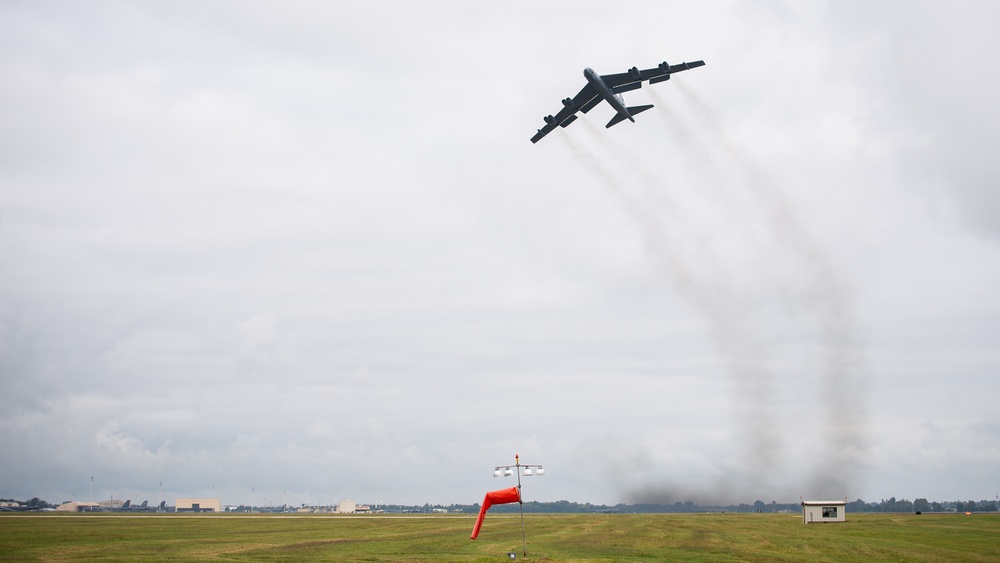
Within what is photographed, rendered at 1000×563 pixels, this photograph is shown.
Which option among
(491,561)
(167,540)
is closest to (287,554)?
(491,561)

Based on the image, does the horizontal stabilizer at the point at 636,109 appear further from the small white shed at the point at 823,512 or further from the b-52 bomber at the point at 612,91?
the small white shed at the point at 823,512

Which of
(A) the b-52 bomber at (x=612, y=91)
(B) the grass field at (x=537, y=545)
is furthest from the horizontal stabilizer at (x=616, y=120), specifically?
(B) the grass field at (x=537, y=545)

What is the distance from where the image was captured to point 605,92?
7925cm

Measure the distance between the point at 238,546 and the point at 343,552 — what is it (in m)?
12.2

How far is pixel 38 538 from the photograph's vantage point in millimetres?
74188

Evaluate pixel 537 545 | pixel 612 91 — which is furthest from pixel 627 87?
pixel 537 545

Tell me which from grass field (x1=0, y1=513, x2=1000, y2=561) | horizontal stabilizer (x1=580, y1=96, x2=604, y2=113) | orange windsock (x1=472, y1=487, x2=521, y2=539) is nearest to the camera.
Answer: orange windsock (x1=472, y1=487, x2=521, y2=539)

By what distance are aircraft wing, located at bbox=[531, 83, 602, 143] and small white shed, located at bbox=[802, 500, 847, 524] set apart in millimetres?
53074

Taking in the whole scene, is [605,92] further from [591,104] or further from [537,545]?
[537,545]

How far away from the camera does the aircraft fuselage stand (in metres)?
77.9

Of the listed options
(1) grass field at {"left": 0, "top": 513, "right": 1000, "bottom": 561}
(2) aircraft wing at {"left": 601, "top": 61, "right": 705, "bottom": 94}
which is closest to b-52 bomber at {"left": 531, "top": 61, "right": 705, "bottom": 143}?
(2) aircraft wing at {"left": 601, "top": 61, "right": 705, "bottom": 94}

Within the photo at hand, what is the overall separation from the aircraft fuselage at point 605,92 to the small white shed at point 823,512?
5150cm

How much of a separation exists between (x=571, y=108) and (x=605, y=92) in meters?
5.96

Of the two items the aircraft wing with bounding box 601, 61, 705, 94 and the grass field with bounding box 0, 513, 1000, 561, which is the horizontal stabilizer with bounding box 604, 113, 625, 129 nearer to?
the aircraft wing with bounding box 601, 61, 705, 94
